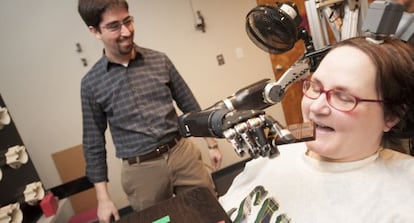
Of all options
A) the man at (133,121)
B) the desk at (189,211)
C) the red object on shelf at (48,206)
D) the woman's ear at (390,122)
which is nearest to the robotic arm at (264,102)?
the woman's ear at (390,122)

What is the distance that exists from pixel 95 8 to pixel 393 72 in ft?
4.24

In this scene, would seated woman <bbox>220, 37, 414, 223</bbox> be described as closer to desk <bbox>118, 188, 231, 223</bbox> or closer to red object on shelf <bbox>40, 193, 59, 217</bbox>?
desk <bbox>118, 188, 231, 223</bbox>

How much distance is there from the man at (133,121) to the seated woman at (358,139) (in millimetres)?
895

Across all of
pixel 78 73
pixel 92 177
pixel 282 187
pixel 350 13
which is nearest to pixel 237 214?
pixel 282 187

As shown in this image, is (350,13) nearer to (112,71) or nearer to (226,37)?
(112,71)

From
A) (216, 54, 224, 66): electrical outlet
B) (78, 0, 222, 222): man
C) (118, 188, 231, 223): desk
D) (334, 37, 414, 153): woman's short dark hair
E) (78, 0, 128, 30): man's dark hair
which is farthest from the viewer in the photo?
(216, 54, 224, 66): electrical outlet

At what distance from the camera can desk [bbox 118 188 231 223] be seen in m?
1.05

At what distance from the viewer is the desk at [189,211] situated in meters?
1.05

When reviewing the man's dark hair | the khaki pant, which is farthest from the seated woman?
the man's dark hair

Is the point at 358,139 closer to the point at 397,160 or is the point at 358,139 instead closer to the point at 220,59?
the point at 397,160

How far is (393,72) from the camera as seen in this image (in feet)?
2.39

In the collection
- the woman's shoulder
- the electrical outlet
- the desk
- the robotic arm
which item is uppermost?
the robotic arm

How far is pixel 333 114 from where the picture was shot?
0.75m

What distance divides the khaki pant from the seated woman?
88 centimetres
